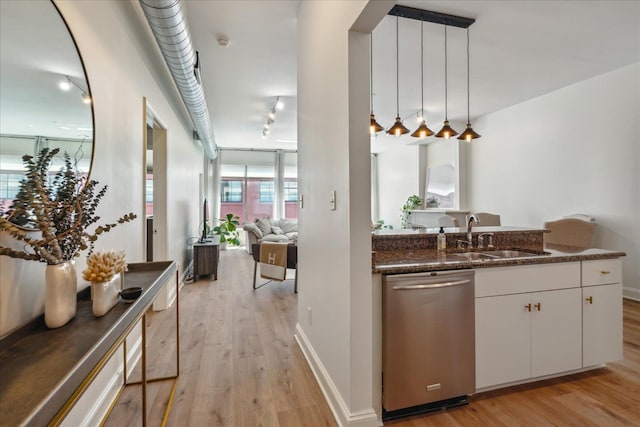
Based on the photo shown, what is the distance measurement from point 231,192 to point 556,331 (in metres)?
8.48

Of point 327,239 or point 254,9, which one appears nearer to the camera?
point 327,239

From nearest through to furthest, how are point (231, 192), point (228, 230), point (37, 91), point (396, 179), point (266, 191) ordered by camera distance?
point (37, 91) → point (228, 230) → point (396, 179) → point (231, 192) → point (266, 191)

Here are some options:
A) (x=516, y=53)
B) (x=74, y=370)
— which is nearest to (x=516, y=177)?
(x=516, y=53)

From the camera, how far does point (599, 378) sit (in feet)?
7.22

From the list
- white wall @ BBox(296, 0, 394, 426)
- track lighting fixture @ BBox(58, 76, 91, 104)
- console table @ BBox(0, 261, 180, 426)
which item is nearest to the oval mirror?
track lighting fixture @ BBox(58, 76, 91, 104)

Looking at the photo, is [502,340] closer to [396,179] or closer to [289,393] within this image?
[289,393]

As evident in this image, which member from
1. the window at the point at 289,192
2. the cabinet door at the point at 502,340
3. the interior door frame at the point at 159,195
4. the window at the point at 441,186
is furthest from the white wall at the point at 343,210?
the window at the point at 289,192

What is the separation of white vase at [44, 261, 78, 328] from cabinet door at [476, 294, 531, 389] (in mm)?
2096

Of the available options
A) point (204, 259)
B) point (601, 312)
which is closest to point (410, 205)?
point (204, 259)

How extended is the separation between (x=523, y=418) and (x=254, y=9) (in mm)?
3619

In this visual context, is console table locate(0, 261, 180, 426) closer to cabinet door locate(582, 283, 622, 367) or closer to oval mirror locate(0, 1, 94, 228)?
oval mirror locate(0, 1, 94, 228)

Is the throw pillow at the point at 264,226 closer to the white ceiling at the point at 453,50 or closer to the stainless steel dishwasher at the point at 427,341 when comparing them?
the white ceiling at the point at 453,50

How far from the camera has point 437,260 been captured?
6.48 ft

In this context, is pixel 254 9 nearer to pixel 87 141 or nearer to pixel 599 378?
pixel 87 141
